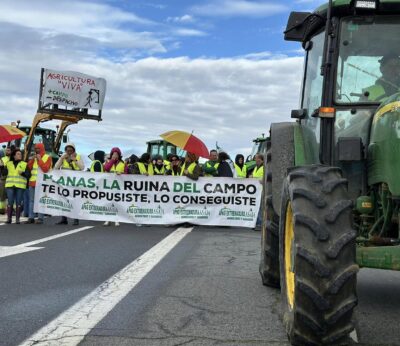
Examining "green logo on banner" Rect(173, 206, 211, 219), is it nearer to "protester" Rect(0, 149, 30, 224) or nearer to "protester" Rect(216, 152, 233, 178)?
"protester" Rect(216, 152, 233, 178)

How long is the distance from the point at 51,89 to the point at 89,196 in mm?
6370

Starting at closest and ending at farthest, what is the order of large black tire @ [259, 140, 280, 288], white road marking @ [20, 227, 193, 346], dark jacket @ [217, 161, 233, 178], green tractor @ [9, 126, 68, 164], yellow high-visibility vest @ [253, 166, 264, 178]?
white road marking @ [20, 227, 193, 346] < large black tire @ [259, 140, 280, 288] < yellow high-visibility vest @ [253, 166, 264, 178] < dark jacket @ [217, 161, 233, 178] < green tractor @ [9, 126, 68, 164]

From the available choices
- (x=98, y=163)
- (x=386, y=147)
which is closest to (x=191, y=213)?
(x=98, y=163)

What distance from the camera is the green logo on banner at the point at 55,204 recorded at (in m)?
14.8

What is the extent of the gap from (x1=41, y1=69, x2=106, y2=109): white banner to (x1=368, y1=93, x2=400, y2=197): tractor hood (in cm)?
1640

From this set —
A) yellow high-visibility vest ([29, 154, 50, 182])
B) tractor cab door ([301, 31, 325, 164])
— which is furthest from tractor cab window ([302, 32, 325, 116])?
yellow high-visibility vest ([29, 154, 50, 182])

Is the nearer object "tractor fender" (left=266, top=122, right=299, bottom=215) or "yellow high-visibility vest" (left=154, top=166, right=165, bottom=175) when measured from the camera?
"tractor fender" (left=266, top=122, right=299, bottom=215)

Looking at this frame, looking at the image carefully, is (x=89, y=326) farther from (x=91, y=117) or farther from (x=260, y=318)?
(x=91, y=117)

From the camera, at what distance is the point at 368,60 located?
4934mm

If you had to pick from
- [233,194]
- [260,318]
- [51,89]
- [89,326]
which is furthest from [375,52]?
[51,89]

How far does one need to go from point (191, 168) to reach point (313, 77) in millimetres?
9522

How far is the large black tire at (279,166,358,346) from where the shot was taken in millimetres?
3678

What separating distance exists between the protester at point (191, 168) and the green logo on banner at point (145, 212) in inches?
44.5

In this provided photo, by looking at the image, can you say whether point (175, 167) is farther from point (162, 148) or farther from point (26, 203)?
point (162, 148)
